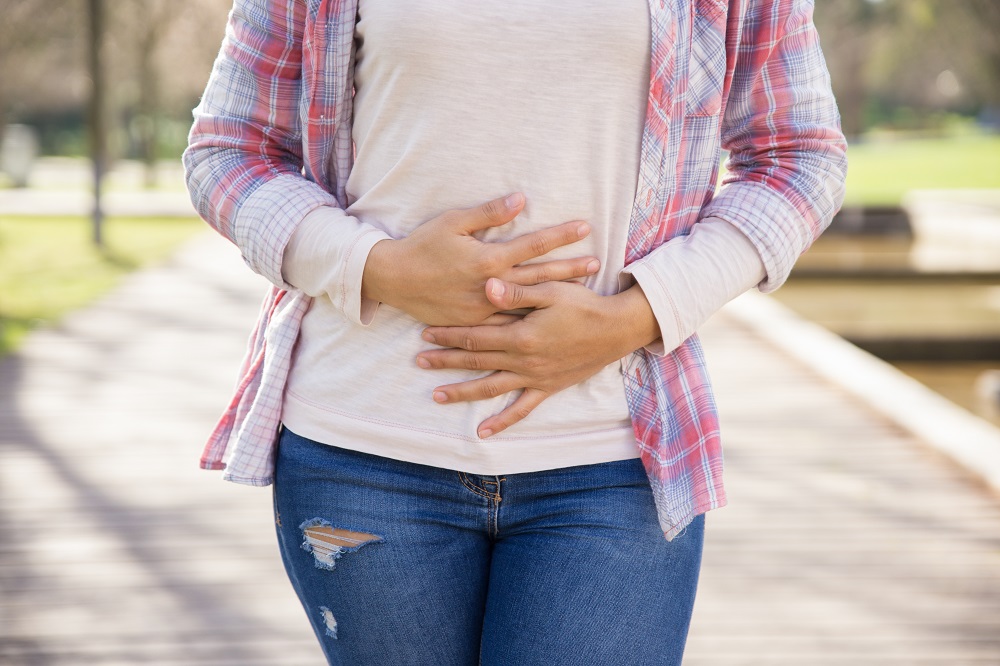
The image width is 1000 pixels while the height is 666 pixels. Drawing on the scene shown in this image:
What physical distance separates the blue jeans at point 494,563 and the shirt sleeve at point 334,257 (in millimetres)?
178

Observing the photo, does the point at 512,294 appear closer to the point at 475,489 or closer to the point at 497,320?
the point at 497,320

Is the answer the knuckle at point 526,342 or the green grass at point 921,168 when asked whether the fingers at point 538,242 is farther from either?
the green grass at point 921,168

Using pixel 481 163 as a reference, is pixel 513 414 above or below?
below

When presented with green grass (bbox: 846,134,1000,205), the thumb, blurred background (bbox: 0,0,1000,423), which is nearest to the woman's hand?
the thumb

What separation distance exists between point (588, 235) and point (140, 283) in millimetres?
8690

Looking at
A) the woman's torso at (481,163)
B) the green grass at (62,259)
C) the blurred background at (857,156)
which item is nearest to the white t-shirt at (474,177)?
the woman's torso at (481,163)

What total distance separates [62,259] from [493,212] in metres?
10.8

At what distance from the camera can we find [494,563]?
123 centimetres

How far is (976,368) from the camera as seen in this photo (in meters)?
8.60

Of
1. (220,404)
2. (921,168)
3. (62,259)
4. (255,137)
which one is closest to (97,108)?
(62,259)

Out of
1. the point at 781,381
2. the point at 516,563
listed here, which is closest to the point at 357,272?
the point at 516,563

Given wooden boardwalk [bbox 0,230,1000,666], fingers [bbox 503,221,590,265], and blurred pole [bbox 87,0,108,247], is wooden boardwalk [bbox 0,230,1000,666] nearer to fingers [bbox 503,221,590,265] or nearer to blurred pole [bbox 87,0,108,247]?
A: fingers [bbox 503,221,590,265]

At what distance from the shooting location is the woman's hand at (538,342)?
3.84 feet

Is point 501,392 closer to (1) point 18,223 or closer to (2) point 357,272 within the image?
(2) point 357,272
